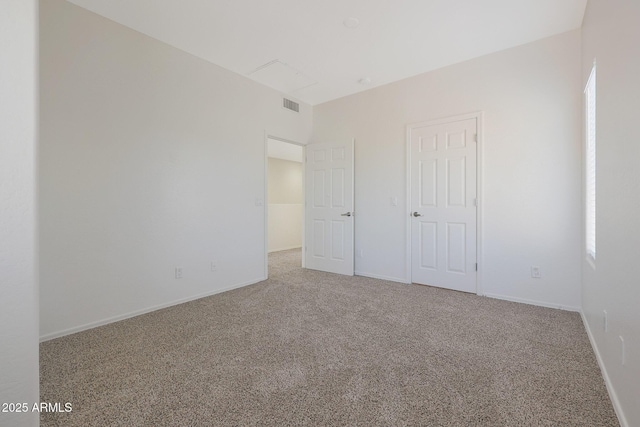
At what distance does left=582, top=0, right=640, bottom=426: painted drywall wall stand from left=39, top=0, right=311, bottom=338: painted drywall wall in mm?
3387

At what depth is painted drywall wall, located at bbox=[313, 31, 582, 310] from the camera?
277cm

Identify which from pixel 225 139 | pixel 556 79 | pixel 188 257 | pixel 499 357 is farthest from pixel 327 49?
pixel 499 357

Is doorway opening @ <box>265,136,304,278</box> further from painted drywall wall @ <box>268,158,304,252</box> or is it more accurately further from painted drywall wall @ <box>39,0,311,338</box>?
painted drywall wall @ <box>39,0,311,338</box>

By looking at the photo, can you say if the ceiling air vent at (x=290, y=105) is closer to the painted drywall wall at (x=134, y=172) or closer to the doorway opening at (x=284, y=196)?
the painted drywall wall at (x=134, y=172)

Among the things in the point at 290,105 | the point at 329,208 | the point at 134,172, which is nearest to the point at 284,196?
the point at 329,208

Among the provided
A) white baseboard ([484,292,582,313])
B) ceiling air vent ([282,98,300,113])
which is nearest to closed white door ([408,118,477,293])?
white baseboard ([484,292,582,313])

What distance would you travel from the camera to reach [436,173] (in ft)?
11.7

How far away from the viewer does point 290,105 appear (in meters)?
4.34

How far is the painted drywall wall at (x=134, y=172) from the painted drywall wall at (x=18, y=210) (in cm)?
161

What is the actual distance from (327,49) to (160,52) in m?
1.73

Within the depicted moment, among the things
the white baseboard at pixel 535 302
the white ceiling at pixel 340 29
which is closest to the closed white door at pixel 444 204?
the white baseboard at pixel 535 302

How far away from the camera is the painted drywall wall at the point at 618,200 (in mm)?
1227

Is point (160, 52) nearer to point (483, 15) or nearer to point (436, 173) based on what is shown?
point (483, 15)

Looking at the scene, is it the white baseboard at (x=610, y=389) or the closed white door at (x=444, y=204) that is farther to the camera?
the closed white door at (x=444, y=204)
